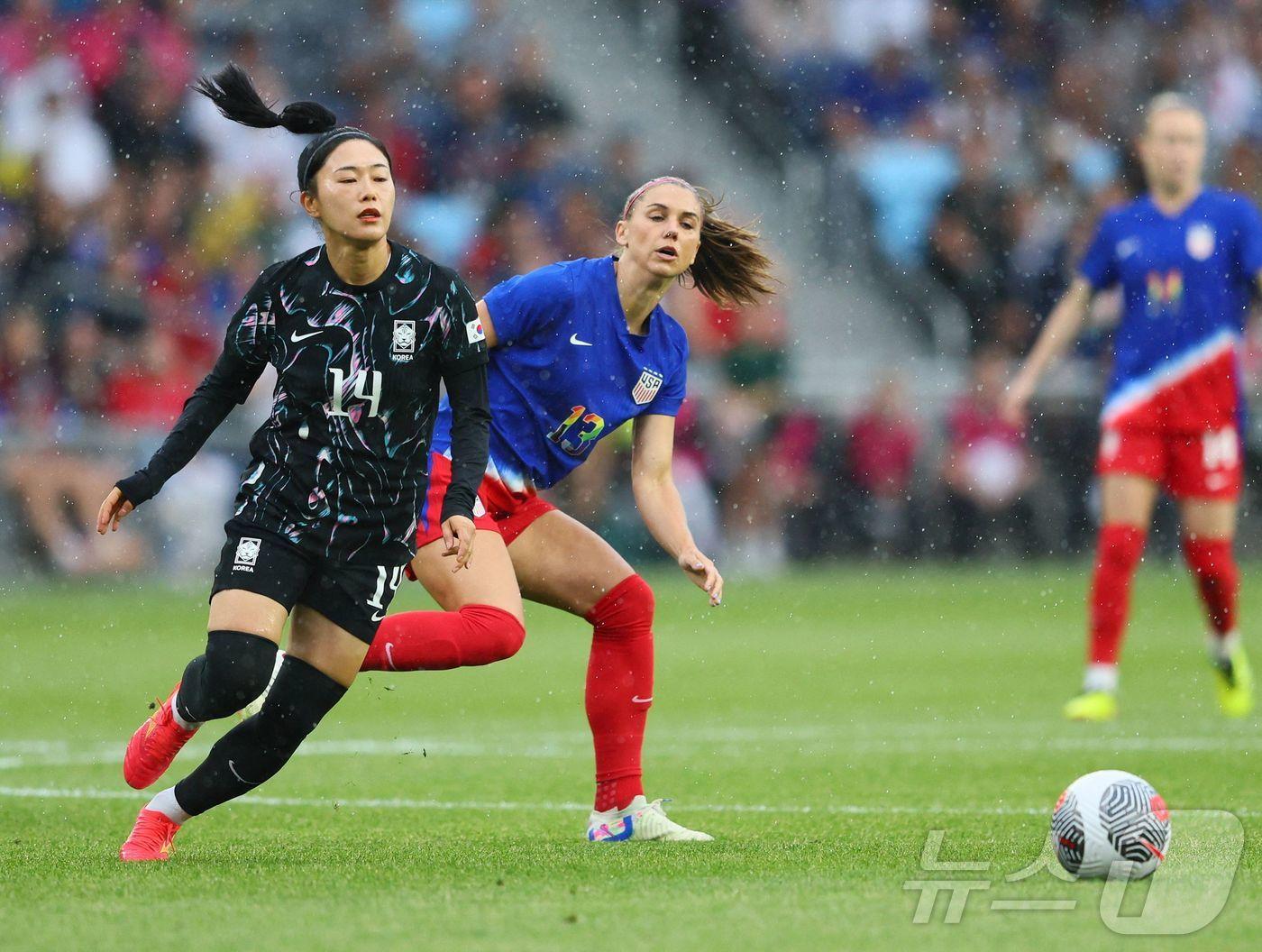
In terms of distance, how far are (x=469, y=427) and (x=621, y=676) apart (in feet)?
4.05

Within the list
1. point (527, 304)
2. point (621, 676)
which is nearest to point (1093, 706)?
point (621, 676)

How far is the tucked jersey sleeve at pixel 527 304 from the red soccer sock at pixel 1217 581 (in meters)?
4.50

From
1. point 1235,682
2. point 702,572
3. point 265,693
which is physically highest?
point 702,572

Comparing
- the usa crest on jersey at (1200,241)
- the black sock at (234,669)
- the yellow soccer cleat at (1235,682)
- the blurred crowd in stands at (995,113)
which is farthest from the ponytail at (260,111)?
the blurred crowd in stands at (995,113)

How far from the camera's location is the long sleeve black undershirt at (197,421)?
5.55 m

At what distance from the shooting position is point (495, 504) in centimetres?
654

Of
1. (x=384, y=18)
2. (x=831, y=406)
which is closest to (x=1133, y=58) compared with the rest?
(x=831, y=406)

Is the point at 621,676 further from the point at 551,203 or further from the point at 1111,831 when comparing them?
the point at 551,203

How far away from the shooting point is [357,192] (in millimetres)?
5520

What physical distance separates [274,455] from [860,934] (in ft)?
7.21

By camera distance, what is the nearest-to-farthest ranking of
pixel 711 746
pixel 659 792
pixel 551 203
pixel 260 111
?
pixel 260 111, pixel 659 792, pixel 711 746, pixel 551 203

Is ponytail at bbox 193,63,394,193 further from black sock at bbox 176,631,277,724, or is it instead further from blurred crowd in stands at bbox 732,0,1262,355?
blurred crowd in stands at bbox 732,0,1262,355

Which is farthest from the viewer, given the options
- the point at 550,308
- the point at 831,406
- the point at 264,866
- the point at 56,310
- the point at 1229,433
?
the point at 831,406

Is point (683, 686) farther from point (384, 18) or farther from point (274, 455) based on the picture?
point (384, 18)
